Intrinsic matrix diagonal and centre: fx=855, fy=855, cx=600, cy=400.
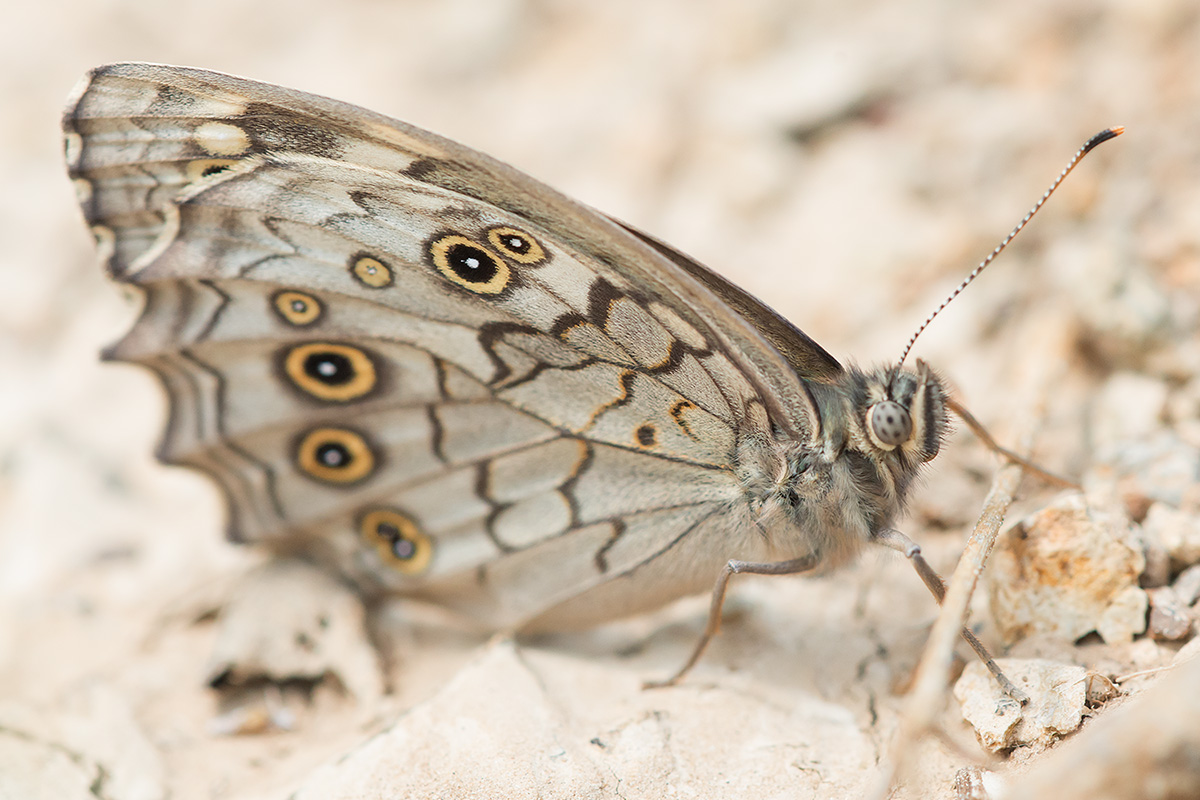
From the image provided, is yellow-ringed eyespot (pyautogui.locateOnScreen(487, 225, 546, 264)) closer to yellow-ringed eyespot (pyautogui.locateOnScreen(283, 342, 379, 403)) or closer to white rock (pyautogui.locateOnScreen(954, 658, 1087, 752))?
yellow-ringed eyespot (pyautogui.locateOnScreen(283, 342, 379, 403))

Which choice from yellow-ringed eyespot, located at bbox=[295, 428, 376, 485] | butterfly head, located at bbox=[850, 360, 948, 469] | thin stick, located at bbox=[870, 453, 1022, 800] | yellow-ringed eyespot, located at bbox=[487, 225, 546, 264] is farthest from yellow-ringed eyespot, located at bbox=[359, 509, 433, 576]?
thin stick, located at bbox=[870, 453, 1022, 800]

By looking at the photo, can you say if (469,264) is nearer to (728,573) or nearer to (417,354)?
(417,354)

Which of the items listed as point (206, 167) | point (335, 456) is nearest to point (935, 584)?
point (335, 456)

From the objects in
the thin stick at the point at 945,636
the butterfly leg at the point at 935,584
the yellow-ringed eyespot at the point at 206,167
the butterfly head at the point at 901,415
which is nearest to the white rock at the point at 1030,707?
A: the butterfly leg at the point at 935,584

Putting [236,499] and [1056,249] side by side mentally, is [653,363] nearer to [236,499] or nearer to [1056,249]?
[236,499]

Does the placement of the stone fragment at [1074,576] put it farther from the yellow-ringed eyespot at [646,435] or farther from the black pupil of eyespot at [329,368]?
the black pupil of eyespot at [329,368]

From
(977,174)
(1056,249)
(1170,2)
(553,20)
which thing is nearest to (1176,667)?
(1056,249)
